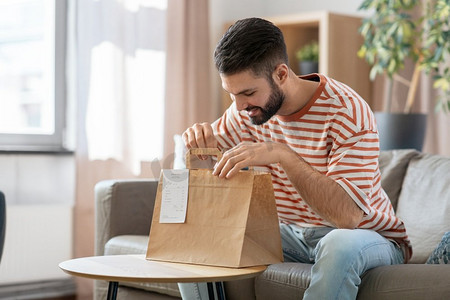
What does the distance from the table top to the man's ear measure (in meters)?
0.49

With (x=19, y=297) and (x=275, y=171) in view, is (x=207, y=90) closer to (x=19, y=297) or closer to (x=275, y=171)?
(x=19, y=297)

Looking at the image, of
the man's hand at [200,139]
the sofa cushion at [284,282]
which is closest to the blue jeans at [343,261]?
the sofa cushion at [284,282]

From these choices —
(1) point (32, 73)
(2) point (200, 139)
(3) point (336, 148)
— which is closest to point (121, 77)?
(1) point (32, 73)

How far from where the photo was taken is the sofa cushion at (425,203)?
222cm

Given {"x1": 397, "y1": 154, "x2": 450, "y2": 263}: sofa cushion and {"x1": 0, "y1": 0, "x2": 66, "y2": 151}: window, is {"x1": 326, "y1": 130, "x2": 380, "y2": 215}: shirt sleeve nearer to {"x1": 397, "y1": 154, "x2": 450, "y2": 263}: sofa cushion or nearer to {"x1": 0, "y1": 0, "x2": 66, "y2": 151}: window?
{"x1": 397, "y1": 154, "x2": 450, "y2": 263}: sofa cushion

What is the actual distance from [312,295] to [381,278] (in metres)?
0.23

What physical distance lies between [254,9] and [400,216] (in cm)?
222

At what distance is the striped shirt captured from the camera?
5.53 ft

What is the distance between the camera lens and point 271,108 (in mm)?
1747

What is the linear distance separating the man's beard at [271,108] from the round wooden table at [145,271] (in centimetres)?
39

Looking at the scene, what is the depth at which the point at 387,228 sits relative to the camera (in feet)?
5.89

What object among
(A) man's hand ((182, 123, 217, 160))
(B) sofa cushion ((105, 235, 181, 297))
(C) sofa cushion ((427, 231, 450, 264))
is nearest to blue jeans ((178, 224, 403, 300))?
(C) sofa cushion ((427, 231, 450, 264))

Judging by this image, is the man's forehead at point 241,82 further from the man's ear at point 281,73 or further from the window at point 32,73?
the window at point 32,73

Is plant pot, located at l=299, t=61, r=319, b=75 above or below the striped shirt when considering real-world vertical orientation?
above
